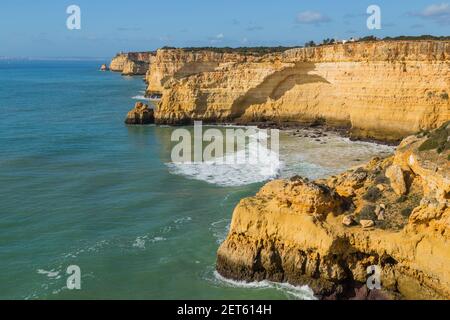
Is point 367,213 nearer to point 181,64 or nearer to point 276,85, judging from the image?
point 276,85

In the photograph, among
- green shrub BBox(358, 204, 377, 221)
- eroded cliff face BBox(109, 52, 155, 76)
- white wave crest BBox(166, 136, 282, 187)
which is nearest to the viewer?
green shrub BBox(358, 204, 377, 221)

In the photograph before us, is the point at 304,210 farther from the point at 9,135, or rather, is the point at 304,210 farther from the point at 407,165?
the point at 9,135

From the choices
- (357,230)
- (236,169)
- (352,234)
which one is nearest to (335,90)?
Result: (236,169)

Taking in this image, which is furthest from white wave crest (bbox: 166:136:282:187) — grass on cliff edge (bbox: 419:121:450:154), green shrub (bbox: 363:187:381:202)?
green shrub (bbox: 363:187:381:202)

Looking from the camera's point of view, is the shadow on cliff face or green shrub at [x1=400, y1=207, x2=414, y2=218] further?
the shadow on cliff face

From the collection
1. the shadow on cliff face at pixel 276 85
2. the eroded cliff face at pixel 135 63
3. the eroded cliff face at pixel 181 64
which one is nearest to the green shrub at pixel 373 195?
the shadow on cliff face at pixel 276 85

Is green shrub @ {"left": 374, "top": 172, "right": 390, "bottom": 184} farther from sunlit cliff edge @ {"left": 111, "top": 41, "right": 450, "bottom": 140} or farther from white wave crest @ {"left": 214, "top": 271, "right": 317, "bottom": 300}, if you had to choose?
sunlit cliff edge @ {"left": 111, "top": 41, "right": 450, "bottom": 140}

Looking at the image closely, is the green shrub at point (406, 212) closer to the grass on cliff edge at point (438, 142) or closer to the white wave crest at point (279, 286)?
the grass on cliff edge at point (438, 142)
